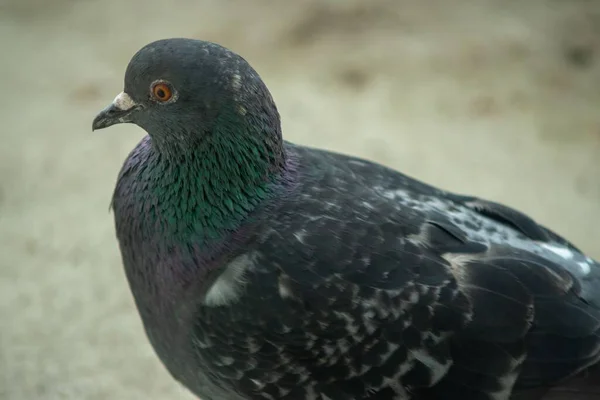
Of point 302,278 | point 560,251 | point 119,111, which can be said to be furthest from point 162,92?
point 560,251

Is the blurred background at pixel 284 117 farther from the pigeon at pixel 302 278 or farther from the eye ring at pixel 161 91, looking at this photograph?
the eye ring at pixel 161 91

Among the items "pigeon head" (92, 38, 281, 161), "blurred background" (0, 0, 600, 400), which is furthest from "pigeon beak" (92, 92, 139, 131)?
"blurred background" (0, 0, 600, 400)

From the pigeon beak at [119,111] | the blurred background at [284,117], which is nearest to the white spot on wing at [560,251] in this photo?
the blurred background at [284,117]

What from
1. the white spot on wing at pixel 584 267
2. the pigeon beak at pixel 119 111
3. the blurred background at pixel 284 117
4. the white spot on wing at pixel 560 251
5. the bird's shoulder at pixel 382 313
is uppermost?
the blurred background at pixel 284 117

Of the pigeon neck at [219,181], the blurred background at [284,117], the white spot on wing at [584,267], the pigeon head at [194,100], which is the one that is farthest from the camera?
the blurred background at [284,117]

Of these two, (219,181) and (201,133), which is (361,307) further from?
(201,133)

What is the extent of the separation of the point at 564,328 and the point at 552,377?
213 millimetres

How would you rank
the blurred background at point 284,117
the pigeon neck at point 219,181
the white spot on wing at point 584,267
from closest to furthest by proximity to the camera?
the pigeon neck at point 219,181 < the white spot on wing at point 584,267 < the blurred background at point 284,117

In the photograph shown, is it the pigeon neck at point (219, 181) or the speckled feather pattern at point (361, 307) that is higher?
the pigeon neck at point (219, 181)

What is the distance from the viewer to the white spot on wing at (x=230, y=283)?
121 inches

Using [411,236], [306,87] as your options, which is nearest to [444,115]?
[306,87]

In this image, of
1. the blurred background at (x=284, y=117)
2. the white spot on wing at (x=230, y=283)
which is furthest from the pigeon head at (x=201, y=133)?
the blurred background at (x=284, y=117)

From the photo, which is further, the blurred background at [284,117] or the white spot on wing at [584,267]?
the blurred background at [284,117]

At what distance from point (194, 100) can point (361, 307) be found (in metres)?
1.10
